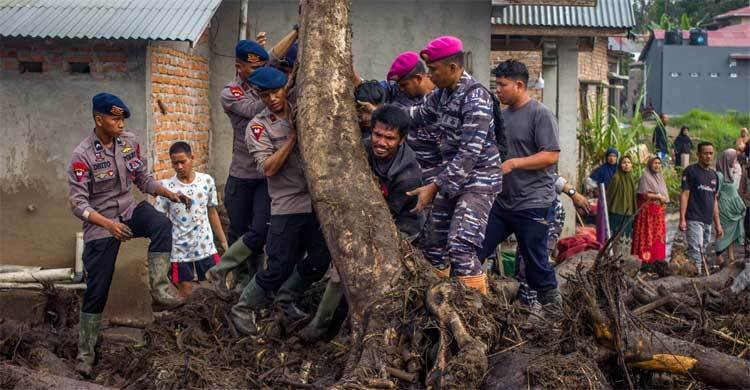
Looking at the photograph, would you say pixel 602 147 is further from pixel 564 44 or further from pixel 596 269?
pixel 596 269

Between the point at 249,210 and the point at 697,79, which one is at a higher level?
the point at 697,79

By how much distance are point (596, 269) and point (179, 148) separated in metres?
4.32

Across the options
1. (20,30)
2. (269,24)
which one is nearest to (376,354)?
(20,30)

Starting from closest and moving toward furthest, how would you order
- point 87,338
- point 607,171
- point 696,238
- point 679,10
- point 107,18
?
point 87,338, point 107,18, point 696,238, point 607,171, point 679,10

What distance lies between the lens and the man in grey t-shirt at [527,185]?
6.36 metres

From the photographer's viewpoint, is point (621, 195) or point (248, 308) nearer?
point (248, 308)

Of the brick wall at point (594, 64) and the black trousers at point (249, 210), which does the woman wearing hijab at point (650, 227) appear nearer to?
the black trousers at point (249, 210)

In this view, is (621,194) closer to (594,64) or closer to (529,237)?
(529,237)

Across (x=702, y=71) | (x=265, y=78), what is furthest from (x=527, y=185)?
(x=702, y=71)

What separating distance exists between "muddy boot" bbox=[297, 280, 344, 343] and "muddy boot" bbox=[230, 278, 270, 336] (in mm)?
373

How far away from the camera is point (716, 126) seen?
2748 cm

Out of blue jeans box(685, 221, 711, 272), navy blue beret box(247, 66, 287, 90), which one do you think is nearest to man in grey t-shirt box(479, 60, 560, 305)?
navy blue beret box(247, 66, 287, 90)

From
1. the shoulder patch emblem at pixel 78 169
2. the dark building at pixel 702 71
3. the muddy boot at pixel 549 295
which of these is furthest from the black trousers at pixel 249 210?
the dark building at pixel 702 71

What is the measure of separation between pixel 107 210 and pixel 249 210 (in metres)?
1.04
